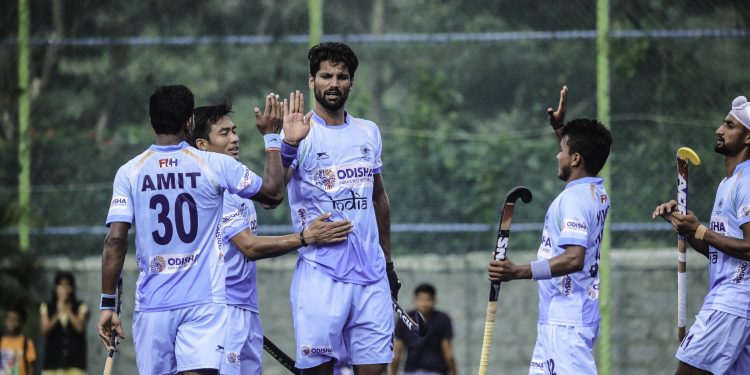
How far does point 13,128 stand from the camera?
13359mm

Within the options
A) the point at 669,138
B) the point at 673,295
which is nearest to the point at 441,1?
the point at 669,138

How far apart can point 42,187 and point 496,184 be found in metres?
5.22

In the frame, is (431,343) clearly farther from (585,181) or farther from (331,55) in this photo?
(331,55)

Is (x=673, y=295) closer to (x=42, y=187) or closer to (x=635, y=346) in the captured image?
(x=635, y=346)

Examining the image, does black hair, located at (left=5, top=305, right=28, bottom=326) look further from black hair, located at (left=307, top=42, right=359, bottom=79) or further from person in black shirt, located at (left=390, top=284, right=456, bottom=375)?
person in black shirt, located at (left=390, top=284, right=456, bottom=375)

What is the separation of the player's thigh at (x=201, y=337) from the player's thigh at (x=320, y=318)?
0.65 m

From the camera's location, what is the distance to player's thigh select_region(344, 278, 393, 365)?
26.1 ft

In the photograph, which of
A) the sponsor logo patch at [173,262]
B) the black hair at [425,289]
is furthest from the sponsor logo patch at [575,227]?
the black hair at [425,289]

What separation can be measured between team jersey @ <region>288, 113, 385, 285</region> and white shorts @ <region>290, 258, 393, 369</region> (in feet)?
0.27

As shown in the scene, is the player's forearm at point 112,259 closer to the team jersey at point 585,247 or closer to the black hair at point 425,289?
the team jersey at point 585,247

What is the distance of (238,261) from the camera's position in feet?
28.8

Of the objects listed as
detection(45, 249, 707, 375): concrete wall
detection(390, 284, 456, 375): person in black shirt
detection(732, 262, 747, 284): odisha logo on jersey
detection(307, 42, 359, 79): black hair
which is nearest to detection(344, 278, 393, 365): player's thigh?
detection(307, 42, 359, 79): black hair

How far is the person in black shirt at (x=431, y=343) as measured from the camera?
13016mm

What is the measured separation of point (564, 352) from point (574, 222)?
0.87m
